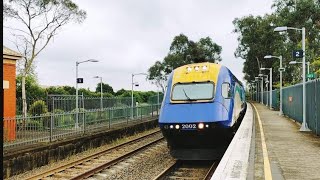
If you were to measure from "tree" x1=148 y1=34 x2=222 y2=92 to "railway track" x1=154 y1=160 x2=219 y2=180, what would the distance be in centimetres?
7336

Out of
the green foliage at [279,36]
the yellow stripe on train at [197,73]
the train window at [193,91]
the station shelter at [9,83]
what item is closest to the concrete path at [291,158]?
the train window at [193,91]

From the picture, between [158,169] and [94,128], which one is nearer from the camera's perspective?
[158,169]

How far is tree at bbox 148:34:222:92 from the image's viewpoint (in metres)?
87.9

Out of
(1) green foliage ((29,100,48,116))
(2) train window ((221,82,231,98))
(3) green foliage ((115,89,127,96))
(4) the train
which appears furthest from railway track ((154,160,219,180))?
(3) green foliage ((115,89,127,96))

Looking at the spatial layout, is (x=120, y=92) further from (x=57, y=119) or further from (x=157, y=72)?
(x=57, y=119)

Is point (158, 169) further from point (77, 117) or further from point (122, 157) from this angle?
point (77, 117)

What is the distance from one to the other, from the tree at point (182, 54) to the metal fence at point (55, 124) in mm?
62541

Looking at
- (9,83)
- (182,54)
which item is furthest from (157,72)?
(9,83)

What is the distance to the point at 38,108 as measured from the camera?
50.7ft

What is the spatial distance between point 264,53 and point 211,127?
67.6m

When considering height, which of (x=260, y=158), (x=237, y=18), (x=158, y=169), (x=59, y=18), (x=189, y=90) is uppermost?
(x=237, y=18)

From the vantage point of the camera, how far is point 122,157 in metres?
15.3

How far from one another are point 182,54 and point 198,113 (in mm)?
78049

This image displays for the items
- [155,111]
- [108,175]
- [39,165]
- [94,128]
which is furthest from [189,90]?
[155,111]
